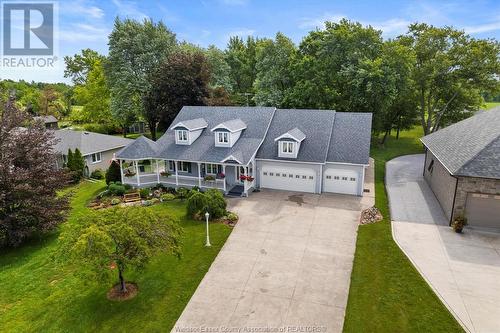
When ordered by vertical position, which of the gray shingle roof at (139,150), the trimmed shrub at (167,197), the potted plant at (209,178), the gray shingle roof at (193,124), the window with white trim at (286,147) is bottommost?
the trimmed shrub at (167,197)

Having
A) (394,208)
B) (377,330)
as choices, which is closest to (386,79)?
(394,208)

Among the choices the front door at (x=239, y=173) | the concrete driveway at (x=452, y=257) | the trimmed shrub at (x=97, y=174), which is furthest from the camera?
the trimmed shrub at (x=97, y=174)

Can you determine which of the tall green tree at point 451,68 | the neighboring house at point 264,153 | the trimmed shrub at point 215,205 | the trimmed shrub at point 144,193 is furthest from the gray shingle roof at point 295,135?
the tall green tree at point 451,68

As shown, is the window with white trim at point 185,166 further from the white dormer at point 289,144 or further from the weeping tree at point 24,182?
the weeping tree at point 24,182

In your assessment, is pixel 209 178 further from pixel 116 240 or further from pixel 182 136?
pixel 116 240

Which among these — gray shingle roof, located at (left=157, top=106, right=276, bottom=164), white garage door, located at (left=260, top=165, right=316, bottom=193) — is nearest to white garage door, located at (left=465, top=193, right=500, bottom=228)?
white garage door, located at (left=260, top=165, right=316, bottom=193)

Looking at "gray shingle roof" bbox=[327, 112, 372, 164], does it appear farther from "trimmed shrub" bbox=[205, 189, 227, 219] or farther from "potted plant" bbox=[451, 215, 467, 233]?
"trimmed shrub" bbox=[205, 189, 227, 219]

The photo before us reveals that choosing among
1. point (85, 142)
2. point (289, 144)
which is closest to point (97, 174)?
point (85, 142)
